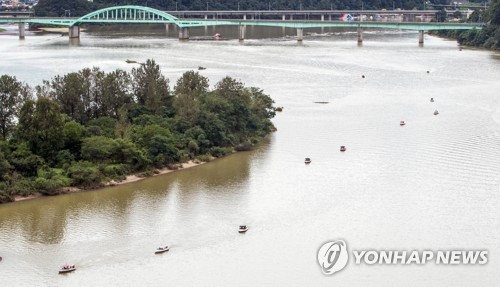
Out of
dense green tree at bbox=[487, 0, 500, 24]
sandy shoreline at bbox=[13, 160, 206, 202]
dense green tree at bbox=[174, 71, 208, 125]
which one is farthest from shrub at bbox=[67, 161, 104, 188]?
dense green tree at bbox=[487, 0, 500, 24]

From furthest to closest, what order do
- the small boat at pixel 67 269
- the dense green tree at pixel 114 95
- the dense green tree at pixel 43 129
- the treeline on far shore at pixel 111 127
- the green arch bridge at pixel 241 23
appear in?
the green arch bridge at pixel 241 23 → the dense green tree at pixel 114 95 → the dense green tree at pixel 43 129 → the treeline on far shore at pixel 111 127 → the small boat at pixel 67 269

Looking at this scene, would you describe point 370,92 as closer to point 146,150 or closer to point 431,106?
point 431,106

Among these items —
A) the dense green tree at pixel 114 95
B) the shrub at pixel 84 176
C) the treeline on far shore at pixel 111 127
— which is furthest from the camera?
the dense green tree at pixel 114 95

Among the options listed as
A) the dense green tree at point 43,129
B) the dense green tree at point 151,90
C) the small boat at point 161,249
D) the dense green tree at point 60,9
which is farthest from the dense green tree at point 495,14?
the small boat at point 161,249

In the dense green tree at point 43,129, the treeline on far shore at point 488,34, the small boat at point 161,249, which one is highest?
the treeline on far shore at point 488,34

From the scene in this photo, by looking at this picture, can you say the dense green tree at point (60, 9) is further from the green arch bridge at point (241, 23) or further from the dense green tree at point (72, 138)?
the dense green tree at point (72, 138)

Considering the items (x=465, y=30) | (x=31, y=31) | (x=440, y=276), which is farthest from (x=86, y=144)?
(x=31, y=31)
